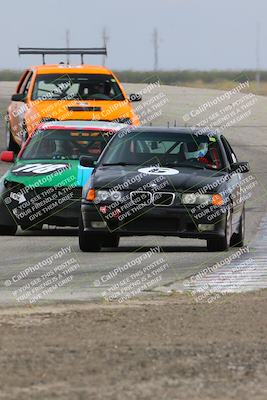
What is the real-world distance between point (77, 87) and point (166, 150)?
Answer: 32.6ft

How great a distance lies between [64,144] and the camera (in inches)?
728

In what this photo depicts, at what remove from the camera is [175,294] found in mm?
11320

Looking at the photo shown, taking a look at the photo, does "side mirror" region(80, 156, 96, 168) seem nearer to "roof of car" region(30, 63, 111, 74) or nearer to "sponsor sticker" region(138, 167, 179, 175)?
"sponsor sticker" region(138, 167, 179, 175)

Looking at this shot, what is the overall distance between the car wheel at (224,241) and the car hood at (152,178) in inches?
16.3

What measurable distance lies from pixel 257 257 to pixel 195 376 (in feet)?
24.9

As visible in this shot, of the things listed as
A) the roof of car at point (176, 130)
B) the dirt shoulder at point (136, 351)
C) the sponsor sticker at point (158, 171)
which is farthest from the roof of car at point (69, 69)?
the dirt shoulder at point (136, 351)

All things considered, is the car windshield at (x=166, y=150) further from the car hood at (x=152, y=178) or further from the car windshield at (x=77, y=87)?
the car windshield at (x=77, y=87)

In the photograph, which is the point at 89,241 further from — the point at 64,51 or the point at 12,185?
the point at 64,51

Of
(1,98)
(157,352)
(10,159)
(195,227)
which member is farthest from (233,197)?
(1,98)

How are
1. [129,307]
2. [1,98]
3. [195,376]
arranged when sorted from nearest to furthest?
[195,376] < [129,307] < [1,98]

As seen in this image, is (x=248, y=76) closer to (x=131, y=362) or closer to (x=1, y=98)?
(x=1, y=98)

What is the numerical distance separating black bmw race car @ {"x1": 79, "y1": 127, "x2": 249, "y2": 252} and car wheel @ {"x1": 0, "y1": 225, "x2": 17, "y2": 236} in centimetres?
195

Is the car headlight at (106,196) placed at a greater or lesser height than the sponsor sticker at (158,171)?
lesser

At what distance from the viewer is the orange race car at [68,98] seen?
24.5 meters
